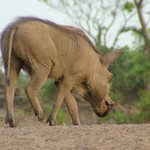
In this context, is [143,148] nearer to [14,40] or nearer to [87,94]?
[14,40]

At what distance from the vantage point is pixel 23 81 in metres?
27.3

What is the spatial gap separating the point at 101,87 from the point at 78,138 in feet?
14.8

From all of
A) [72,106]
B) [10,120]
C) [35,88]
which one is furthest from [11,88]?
[72,106]

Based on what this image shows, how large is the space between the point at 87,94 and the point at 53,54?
6.08ft

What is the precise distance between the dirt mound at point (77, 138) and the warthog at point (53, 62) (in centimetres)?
184

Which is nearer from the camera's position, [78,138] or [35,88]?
[78,138]

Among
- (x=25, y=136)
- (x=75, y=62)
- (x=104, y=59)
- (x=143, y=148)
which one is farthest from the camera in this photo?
(x=104, y=59)

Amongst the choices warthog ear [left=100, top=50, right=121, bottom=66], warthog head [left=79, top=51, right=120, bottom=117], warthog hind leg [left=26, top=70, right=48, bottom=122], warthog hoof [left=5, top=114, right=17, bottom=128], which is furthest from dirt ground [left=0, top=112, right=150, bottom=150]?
warthog ear [left=100, top=50, right=121, bottom=66]

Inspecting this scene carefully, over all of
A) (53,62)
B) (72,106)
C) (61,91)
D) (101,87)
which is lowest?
(72,106)

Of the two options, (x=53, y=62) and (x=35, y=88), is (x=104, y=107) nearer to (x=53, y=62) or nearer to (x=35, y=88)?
(x=53, y=62)

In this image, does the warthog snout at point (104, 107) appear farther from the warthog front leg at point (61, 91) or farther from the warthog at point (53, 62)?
the warthog front leg at point (61, 91)

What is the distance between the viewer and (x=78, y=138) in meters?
9.42

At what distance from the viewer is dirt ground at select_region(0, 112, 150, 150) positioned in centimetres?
898

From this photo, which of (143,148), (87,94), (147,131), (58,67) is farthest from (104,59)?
(143,148)
